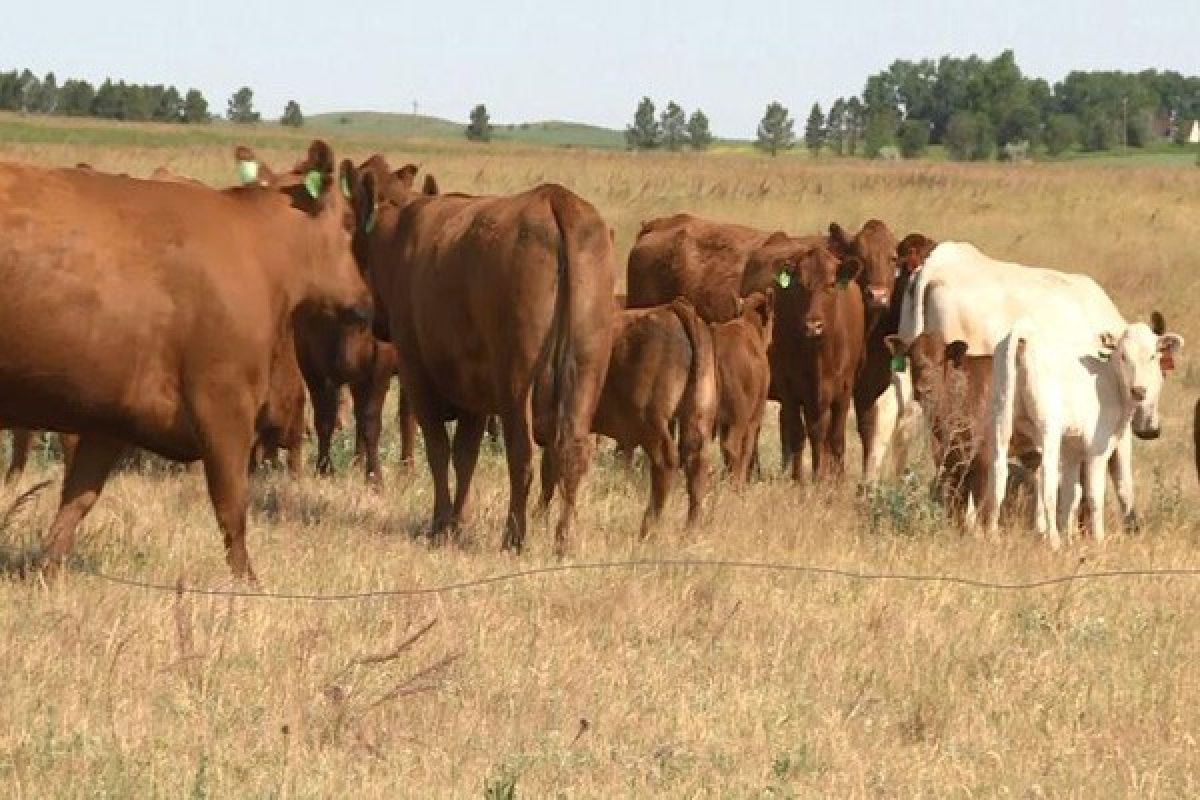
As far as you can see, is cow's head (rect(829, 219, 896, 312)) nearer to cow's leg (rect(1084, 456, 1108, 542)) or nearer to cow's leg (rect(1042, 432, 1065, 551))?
cow's leg (rect(1084, 456, 1108, 542))

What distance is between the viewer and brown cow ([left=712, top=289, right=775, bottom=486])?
42.9 feet

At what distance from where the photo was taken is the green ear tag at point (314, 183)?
9.89 m

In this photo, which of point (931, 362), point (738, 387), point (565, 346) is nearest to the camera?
point (565, 346)

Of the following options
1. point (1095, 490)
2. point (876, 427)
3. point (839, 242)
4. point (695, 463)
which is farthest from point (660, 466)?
point (839, 242)

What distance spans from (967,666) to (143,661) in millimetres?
3210

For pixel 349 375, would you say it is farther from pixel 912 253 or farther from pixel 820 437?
pixel 912 253

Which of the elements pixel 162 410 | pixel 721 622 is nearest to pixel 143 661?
pixel 162 410

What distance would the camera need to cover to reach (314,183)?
992 centimetres

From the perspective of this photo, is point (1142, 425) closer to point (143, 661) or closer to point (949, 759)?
point (949, 759)

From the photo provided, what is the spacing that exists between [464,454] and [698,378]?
1375mm

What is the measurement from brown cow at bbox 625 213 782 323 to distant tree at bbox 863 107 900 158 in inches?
4369

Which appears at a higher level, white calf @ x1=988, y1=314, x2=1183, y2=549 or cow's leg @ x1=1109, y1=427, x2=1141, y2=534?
white calf @ x1=988, y1=314, x2=1183, y2=549

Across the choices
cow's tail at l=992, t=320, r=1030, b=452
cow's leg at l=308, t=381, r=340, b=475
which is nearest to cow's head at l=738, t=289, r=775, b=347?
cow's tail at l=992, t=320, r=1030, b=452

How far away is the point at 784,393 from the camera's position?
15461 mm
